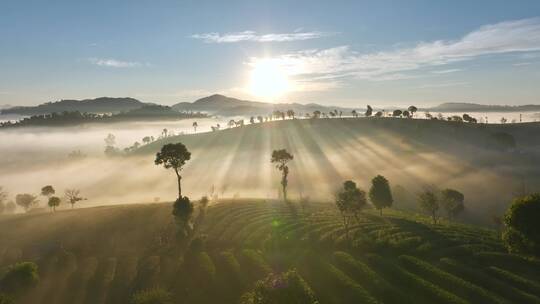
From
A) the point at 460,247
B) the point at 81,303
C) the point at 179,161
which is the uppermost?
the point at 179,161

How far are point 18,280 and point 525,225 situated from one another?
97.0 m

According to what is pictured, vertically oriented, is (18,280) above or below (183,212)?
below

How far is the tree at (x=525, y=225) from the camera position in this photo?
67188 millimetres

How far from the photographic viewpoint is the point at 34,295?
76.5 meters

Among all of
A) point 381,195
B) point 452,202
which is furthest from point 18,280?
point 452,202

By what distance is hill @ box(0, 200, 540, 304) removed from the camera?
217 ft

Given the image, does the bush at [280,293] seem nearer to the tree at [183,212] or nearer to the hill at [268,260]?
the hill at [268,260]

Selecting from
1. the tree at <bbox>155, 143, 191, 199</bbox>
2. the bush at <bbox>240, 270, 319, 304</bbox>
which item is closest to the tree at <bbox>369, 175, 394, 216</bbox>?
the tree at <bbox>155, 143, 191, 199</bbox>

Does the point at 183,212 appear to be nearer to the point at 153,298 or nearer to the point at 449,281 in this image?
the point at 153,298

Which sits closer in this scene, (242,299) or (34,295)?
(242,299)

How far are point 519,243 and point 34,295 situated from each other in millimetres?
94778

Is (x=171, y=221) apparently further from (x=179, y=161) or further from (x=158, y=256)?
(x=158, y=256)

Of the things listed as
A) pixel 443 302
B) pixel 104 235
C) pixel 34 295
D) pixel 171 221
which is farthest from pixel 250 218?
pixel 443 302

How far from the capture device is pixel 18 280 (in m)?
75.1
